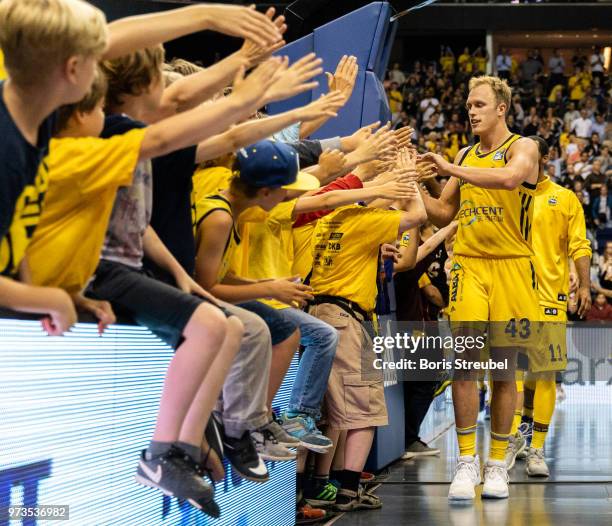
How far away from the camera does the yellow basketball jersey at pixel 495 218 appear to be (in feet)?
20.8

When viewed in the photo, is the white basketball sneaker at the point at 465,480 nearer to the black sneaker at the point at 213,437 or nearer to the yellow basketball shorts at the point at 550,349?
the yellow basketball shorts at the point at 550,349

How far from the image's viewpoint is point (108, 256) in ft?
9.98

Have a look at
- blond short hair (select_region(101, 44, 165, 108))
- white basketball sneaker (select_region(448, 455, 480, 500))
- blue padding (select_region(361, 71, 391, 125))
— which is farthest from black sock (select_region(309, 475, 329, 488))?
blond short hair (select_region(101, 44, 165, 108))

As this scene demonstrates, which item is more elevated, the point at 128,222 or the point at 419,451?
the point at 128,222

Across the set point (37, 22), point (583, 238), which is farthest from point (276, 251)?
point (583, 238)

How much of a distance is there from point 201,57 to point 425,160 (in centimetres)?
1957

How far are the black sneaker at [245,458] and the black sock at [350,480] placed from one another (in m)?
2.43

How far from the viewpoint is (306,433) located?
4414 millimetres

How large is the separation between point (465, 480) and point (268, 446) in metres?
2.63

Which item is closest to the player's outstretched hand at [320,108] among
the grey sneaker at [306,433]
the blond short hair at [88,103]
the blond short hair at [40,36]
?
the blond short hair at [88,103]

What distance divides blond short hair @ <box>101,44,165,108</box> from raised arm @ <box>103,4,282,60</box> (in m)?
0.08

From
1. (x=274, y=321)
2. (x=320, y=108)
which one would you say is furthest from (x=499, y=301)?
(x=320, y=108)

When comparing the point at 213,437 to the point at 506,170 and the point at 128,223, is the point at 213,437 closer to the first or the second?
the point at 128,223

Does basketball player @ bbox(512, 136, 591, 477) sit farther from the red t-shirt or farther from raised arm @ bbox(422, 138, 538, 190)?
the red t-shirt
